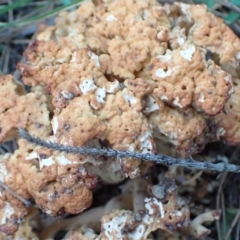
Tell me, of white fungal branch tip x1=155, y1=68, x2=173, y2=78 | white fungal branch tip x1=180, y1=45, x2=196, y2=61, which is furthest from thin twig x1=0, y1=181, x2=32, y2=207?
white fungal branch tip x1=180, y1=45, x2=196, y2=61

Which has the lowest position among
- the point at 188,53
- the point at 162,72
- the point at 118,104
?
the point at 118,104

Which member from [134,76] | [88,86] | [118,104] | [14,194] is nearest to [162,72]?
[134,76]

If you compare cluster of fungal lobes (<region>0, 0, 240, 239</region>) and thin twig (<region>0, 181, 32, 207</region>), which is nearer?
cluster of fungal lobes (<region>0, 0, 240, 239</region>)

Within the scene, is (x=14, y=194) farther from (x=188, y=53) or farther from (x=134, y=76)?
(x=188, y=53)

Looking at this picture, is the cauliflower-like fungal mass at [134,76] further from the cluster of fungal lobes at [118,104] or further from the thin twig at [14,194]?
the thin twig at [14,194]

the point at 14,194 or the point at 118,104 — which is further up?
the point at 118,104

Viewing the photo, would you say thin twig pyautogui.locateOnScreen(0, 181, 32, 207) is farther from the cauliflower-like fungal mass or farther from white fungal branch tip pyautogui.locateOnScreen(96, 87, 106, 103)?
white fungal branch tip pyautogui.locateOnScreen(96, 87, 106, 103)

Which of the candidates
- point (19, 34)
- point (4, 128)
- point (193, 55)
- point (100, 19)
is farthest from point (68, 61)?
point (19, 34)

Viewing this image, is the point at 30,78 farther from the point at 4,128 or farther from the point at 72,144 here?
the point at 72,144
